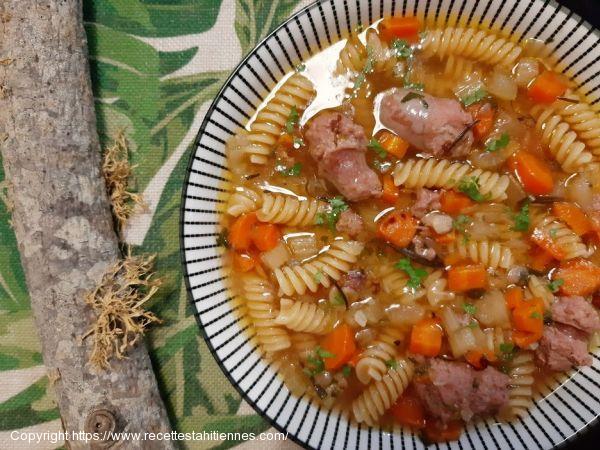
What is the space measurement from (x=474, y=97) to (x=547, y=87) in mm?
500

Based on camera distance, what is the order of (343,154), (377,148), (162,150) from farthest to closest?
1. (162,150)
2. (377,148)
3. (343,154)

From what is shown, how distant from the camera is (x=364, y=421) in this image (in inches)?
143

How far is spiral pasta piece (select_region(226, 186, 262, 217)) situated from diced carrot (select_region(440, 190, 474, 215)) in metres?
1.31

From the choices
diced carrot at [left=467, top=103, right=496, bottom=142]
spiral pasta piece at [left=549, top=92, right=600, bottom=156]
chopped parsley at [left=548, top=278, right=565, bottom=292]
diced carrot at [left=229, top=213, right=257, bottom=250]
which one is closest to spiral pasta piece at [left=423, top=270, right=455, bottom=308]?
chopped parsley at [left=548, top=278, right=565, bottom=292]

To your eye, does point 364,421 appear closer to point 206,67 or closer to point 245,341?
point 245,341

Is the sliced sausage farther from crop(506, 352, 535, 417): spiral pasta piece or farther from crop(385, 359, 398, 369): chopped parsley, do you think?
crop(506, 352, 535, 417): spiral pasta piece

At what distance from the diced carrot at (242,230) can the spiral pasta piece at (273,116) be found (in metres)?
0.41

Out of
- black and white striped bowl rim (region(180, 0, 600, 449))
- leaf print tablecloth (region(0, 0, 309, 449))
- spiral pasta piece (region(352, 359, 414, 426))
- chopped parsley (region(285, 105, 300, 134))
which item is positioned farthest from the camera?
leaf print tablecloth (region(0, 0, 309, 449))

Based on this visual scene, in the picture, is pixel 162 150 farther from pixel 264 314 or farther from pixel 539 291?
pixel 539 291

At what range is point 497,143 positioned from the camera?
3.61 meters

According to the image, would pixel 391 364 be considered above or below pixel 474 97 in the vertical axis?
below

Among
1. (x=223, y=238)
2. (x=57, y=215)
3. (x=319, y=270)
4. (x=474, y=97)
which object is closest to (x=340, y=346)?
(x=319, y=270)

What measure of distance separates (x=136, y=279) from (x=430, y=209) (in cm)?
222

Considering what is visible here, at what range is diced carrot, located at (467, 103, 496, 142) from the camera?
11.9ft
